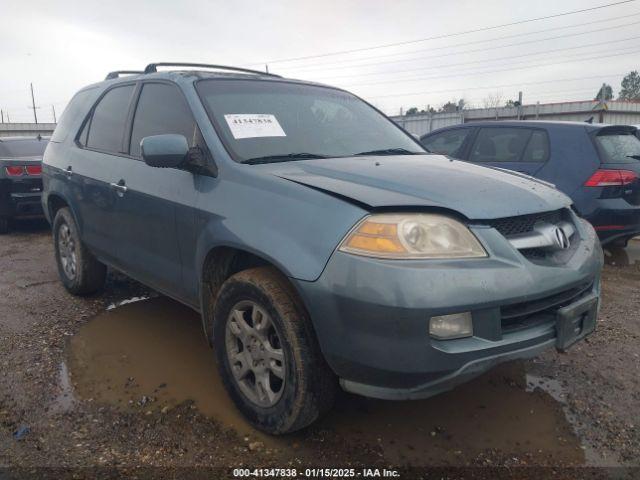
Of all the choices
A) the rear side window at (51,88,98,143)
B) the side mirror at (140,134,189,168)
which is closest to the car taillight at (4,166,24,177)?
the rear side window at (51,88,98,143)

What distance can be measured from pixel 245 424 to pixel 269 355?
464mm

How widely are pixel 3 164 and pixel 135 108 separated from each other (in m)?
4.57

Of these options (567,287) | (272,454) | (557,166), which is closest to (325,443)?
(272,454)

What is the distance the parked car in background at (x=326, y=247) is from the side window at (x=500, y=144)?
2615 millimetres

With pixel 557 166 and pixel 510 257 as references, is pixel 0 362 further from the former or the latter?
pixel 557 166

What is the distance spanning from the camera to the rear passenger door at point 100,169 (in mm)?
3525

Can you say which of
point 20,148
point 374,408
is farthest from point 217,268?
point 20,148

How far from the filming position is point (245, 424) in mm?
2494

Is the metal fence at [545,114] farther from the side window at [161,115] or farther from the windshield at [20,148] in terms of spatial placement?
the side window at [161,115]

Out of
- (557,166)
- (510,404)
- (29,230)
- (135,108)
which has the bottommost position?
(510,404)

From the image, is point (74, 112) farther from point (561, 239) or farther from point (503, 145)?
point (503, 145)

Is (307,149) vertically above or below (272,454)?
above

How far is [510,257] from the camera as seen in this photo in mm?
2031

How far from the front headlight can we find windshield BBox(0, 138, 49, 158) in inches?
277
